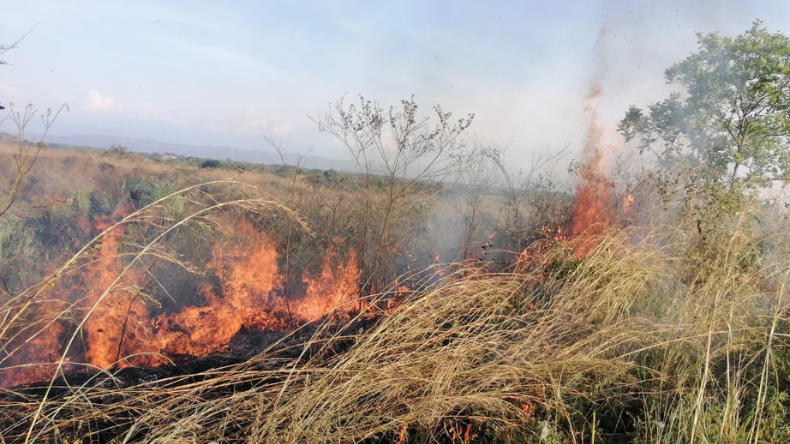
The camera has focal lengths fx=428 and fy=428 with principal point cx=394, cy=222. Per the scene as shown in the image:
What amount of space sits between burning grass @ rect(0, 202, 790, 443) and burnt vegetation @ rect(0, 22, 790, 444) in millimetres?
24

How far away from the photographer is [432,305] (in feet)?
10.9

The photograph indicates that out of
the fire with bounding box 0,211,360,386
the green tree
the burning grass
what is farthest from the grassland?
the green tree

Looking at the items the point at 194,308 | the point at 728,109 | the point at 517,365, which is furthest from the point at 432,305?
the point at 728,109

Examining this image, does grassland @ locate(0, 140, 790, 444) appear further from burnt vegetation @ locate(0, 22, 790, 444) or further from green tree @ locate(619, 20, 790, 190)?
green tree @ locate(619, 20, 790, 190)

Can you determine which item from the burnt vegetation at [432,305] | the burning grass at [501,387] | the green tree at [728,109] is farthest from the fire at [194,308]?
the green tree at [728,109]

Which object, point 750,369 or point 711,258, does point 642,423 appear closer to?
point 750,369

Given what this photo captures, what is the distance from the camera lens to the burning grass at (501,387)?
7.99 feet

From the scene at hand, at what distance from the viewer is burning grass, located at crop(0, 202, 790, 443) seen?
2.44 meters

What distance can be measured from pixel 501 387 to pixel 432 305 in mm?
776

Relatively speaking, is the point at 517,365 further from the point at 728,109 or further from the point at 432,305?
the point at 728,109

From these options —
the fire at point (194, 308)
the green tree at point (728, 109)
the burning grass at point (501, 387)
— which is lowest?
the fire at point (194, 308)

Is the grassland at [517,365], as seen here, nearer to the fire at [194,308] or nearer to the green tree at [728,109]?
the fire at [194,308]

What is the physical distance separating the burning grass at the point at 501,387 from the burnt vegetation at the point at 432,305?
0.02m

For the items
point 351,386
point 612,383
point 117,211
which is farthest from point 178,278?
point 612,383
